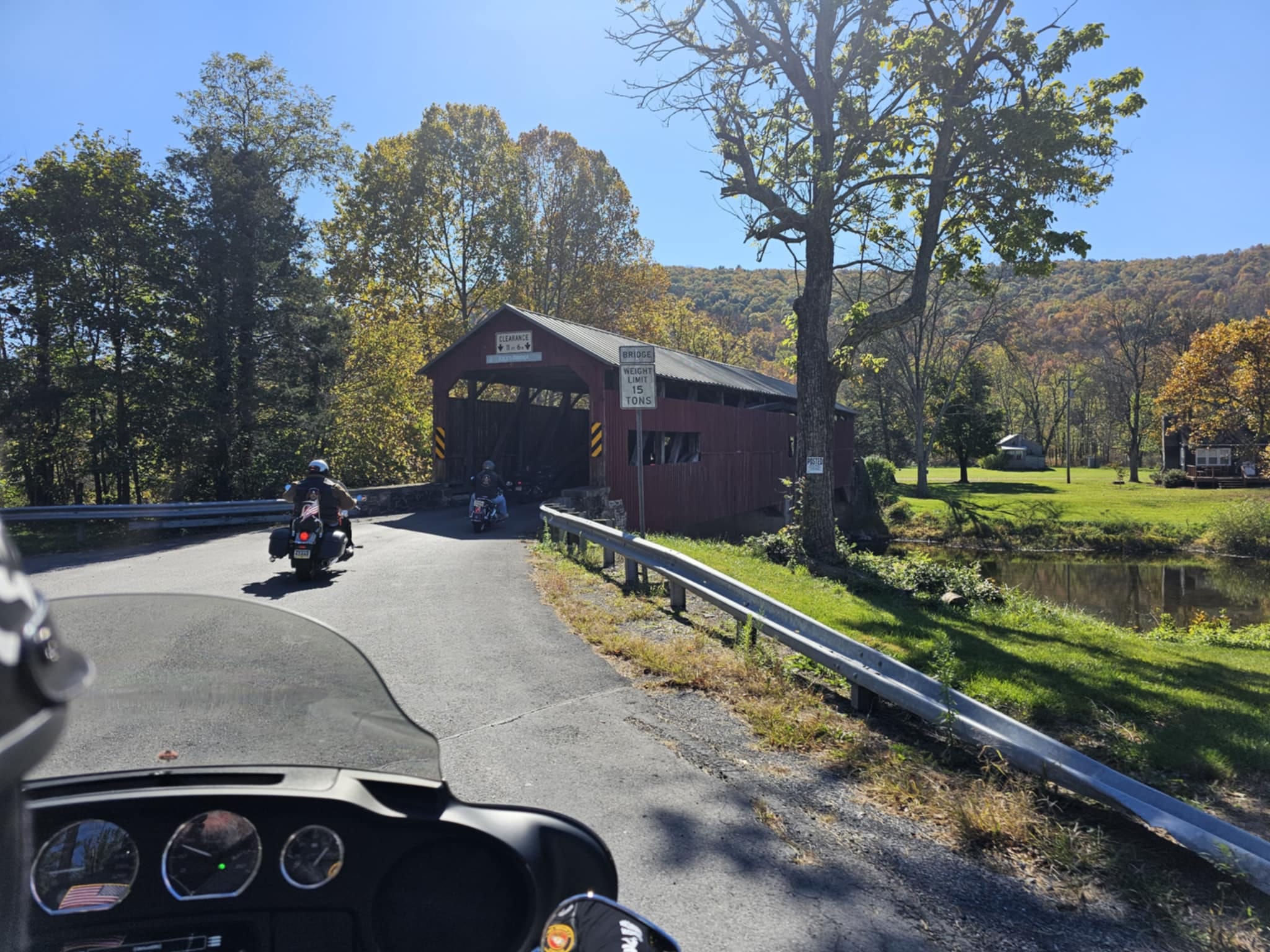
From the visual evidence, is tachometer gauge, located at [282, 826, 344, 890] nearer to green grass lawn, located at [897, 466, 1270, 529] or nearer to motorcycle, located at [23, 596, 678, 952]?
motorcycle, located at [23, 596, 678, 952]

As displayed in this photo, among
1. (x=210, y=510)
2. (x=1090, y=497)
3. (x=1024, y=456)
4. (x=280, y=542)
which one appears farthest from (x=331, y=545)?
(x=1024, y=456)

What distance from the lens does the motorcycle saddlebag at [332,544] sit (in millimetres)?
9516

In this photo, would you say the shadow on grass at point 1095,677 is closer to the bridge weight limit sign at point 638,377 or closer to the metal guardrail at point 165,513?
the bridge weight limit sign at point 638,377

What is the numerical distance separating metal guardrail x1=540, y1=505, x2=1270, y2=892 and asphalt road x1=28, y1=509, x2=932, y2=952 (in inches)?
48.9

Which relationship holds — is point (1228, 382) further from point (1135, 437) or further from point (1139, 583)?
point (1139, 583)

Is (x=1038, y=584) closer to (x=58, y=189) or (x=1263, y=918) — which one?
(x=1263, y=918)

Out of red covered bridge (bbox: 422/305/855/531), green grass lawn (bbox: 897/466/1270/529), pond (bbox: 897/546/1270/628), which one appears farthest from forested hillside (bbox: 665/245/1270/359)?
red covered bridge (bbox: 422/305/855/531)

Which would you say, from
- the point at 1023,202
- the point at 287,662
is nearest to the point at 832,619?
the point at 287,662

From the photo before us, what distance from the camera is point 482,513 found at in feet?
51.4

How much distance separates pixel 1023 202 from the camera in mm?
11664

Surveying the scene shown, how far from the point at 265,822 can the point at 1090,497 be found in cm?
4290

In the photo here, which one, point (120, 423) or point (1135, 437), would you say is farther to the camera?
point (1135, 437)

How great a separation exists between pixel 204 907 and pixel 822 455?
12.2m

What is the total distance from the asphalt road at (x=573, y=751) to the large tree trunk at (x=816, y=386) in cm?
539
